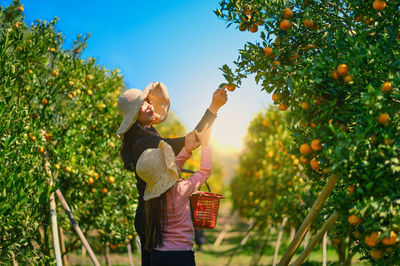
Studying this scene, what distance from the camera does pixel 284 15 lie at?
9.73ft

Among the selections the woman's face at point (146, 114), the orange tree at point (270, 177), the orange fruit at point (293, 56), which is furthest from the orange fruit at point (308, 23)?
the orange tree at point (270, 177)

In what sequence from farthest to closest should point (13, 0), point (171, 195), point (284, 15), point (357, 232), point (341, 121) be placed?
point (13, 0) < point (284, 15) < point (171, 195) < point (341, 121) < point (357, 232)

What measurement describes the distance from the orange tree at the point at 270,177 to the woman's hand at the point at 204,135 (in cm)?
361

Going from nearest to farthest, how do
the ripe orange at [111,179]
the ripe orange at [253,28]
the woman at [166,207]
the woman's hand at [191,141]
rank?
the woman at [166,207]
the woman's hand at [191,141]
the ripe orange at [253,28]
the ripe orange at [111,179]

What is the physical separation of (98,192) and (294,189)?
3.61 metres

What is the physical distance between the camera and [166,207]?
271 cm

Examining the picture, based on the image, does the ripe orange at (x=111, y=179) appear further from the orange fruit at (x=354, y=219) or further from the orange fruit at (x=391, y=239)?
the orange fruit at (x=391, y=239)

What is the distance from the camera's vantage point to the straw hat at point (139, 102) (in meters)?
2.96

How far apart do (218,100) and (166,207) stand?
3.25ft

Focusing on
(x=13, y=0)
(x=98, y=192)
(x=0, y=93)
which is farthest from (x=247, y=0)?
(x=98, y=192)

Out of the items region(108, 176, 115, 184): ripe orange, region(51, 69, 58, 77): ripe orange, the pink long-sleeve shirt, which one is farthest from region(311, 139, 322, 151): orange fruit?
region(51, 69, 58, 77): ripe orange

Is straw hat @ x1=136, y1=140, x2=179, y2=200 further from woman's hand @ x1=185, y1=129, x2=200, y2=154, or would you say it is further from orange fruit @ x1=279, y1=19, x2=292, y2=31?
orange fruit @ x1=279, y1=19, x2=292, y2=31

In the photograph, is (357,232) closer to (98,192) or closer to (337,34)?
(337,34)

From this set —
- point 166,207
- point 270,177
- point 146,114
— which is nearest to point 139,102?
point 146,114
